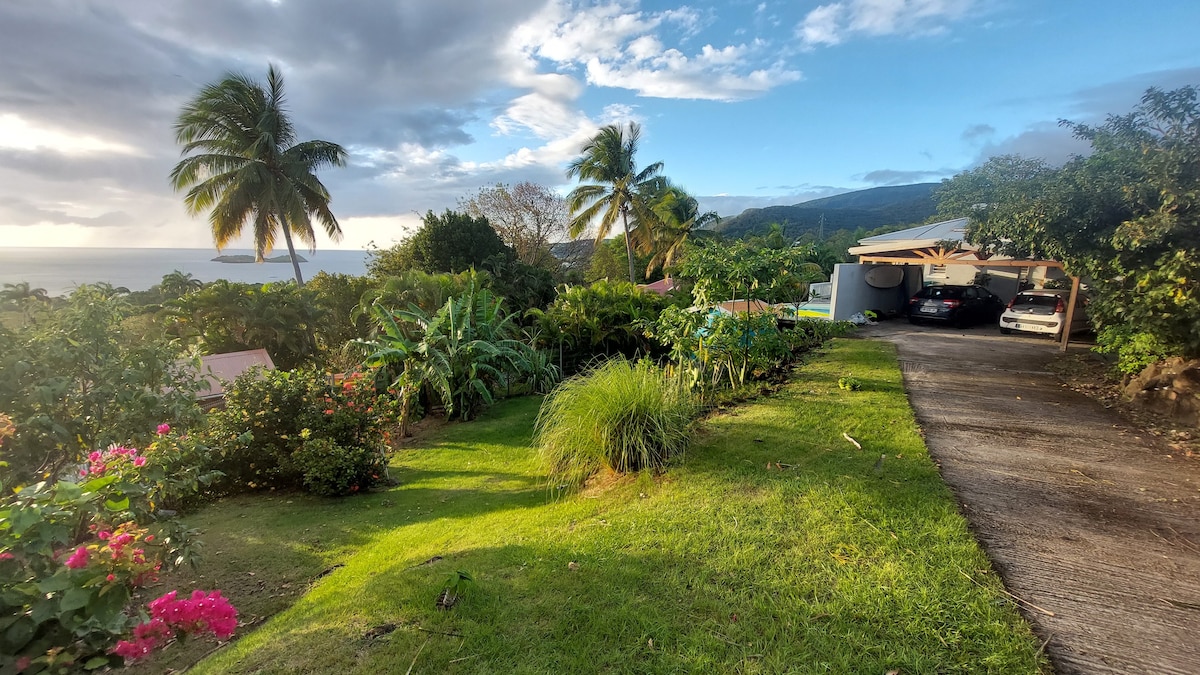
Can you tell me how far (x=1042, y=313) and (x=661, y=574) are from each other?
14.2m

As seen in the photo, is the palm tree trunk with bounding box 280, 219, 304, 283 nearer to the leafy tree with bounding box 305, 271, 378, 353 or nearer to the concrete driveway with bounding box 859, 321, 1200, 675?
the leafy tree with bounding box 305, 271, 378, 353

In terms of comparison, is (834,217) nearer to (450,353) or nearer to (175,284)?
(450,353)

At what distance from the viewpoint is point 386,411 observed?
6.71 m

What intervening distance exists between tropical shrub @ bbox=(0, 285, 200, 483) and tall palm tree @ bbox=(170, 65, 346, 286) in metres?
15.7

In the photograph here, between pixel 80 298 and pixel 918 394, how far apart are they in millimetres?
8754

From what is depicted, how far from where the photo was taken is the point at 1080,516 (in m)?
3.60

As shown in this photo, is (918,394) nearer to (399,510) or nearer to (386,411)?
(399,510)

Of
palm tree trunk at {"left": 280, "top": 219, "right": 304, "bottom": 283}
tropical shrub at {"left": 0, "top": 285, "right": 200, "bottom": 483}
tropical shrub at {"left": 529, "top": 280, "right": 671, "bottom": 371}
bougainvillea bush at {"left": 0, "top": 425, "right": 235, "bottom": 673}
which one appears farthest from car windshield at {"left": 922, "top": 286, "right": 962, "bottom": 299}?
palm tree trunk at {"left": 280, "top": 219, "right": 304, "bottom": 283}

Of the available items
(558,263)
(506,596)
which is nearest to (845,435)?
(506,596)

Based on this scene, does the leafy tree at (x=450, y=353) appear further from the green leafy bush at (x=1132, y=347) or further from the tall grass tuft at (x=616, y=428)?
the green leafy bush at (x=1132, y=347)

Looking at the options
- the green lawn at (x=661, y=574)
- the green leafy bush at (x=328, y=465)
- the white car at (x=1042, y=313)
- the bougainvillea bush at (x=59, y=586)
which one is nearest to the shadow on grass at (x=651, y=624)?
the green lawn at (x=661, y=574)

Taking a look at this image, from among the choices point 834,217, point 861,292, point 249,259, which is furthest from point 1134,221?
point 834,217

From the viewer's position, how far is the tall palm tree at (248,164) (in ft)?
54.5

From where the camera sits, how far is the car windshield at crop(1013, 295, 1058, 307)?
482 inches
